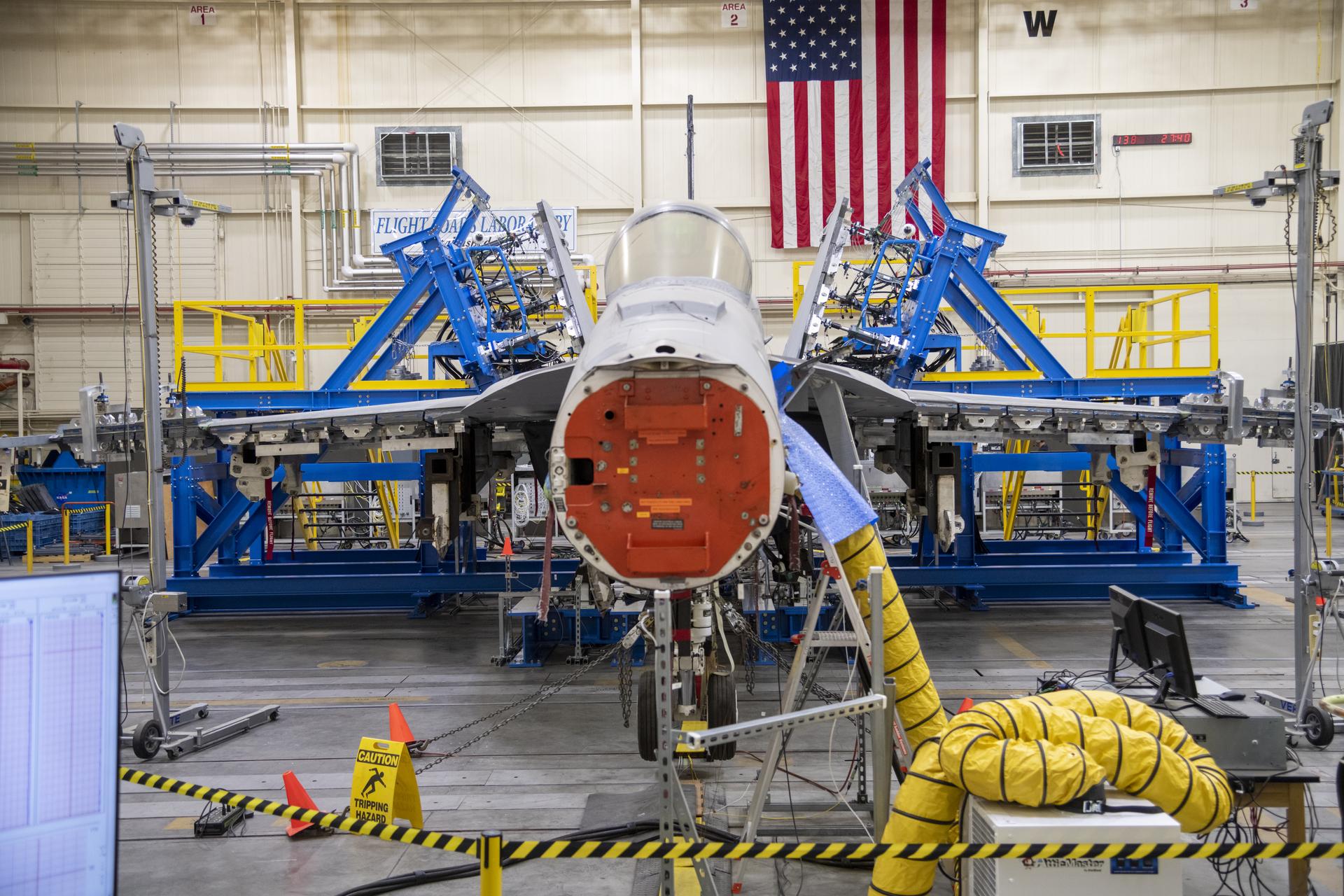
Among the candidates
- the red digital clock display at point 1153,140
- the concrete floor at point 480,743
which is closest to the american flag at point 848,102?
the red digital clock display at point 1153,140

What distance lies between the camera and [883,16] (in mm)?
22922

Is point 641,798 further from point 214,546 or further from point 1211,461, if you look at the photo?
point 1211,461

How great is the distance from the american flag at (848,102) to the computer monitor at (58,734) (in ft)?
69.1

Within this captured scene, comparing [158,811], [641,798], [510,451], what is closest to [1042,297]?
[510,451]

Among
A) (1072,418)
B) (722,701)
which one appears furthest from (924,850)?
(1072,418)

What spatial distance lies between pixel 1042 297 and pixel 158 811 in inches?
881

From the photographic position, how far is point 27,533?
1666 centimetres

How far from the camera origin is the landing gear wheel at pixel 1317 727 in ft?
22.4

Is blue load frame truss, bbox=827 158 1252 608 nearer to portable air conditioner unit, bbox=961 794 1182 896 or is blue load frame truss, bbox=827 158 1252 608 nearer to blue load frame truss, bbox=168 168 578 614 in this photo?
blue load frame truss, bbox=168 168 578 614

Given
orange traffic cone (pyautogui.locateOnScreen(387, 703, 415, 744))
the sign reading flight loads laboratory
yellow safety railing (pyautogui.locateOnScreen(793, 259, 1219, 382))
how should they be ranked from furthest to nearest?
the sign reading flight loads laboratory → yellow safety railing (pyautogui.locateOnScreen(793, 259, 1219, 382)) → orange traffic cone (pyautogui.locateOnScreen(387, 703, 415, 744))

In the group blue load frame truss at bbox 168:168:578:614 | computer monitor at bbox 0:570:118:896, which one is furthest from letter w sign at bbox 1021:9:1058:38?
computer monitor at bbox 0:570:118:896

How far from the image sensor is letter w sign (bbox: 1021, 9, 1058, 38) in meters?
23.5

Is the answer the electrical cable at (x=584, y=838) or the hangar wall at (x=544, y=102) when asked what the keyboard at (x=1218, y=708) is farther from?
the hangar wall at (x=544, y=102)

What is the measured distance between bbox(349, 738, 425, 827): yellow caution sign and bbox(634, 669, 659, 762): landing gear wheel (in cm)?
153
